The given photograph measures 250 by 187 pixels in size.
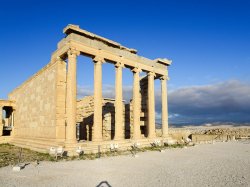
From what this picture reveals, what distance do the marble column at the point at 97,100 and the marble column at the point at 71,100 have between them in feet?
8.49

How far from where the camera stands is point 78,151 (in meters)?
20.2

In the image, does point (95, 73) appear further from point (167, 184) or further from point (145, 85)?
point (167, 184)

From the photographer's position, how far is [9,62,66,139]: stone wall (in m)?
24.0

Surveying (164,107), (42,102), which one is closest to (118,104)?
(42,102)

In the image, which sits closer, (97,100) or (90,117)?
(97,100)

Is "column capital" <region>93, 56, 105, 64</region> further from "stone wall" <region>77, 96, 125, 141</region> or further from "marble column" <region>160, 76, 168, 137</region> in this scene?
"marble column" <region>160, 76, 168, 137</region>

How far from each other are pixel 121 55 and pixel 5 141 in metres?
21.0

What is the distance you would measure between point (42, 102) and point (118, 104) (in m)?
8.16

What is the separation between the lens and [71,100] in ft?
72.6

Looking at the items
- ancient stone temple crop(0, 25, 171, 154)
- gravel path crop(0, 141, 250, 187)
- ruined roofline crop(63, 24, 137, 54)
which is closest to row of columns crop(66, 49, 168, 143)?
ancient stone temple crop(0, 25, 171, 154)

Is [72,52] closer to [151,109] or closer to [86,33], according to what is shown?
[86,33]

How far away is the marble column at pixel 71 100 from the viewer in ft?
71.4

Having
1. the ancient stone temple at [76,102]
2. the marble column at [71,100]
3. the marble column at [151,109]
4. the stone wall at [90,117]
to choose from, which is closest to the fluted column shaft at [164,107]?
the ancient stone temple at [76,102]

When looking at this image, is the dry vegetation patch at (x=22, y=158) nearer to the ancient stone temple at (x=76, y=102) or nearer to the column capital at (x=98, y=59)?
the ancient stone temple at (x=76, y=102)
